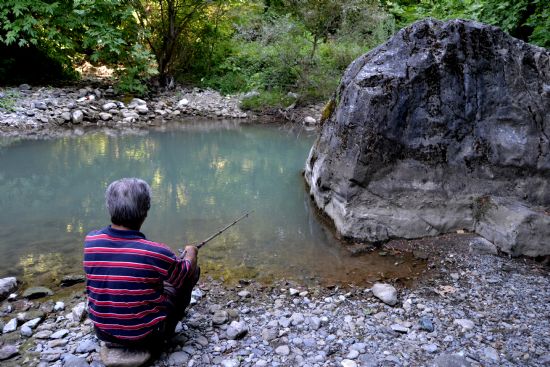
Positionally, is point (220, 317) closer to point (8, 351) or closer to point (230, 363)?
point (230, 363)

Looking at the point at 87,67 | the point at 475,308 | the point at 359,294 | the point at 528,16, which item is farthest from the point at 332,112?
the point at 87,67

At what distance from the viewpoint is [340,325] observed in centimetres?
383

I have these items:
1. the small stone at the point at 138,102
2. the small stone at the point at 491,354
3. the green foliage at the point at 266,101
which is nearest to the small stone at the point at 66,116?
the small stone at the point at 138,102

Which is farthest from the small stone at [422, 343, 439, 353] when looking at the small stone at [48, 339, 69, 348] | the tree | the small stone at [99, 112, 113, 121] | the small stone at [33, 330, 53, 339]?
the tree

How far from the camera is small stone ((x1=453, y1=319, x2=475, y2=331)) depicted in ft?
12.2

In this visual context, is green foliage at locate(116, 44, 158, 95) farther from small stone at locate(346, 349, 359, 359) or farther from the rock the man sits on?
small stone at locate(346, 349, 359, 359)

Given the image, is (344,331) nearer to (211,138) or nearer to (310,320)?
(310,320)

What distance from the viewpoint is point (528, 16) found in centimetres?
836

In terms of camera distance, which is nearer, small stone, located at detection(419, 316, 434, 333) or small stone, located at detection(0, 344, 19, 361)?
small stone, located at detection(0, 344, 19, 361)

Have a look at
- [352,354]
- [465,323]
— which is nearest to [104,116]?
[352,354]

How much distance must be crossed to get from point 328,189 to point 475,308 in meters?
2.71

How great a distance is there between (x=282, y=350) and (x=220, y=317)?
2.24 feet

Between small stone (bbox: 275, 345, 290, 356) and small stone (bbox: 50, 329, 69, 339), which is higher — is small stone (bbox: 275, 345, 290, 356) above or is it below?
above

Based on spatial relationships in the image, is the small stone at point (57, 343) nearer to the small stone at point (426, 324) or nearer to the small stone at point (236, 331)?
the small stone at point (236, 331)
